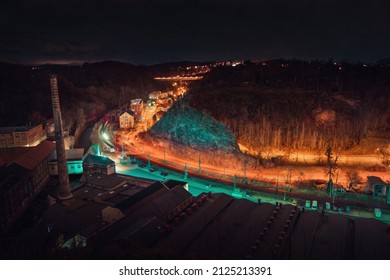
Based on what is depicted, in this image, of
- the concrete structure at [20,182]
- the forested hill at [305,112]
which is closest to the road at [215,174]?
the forested hill at [305,112]

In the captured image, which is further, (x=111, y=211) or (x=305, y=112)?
(x=305, y=112)

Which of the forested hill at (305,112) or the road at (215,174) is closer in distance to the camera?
the road at (215,174)

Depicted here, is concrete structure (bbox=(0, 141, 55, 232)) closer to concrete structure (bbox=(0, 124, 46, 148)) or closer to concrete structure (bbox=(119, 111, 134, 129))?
concrete structure (bbox=(0, 124, 46, 148))

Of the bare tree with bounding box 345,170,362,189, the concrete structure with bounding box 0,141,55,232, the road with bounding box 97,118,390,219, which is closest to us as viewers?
the concrete structure with bounding box 0,141,55,232

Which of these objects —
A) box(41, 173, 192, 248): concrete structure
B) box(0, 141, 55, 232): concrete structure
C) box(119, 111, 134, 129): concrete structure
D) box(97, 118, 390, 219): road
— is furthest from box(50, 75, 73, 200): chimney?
box(119, 111, 134, 129): concrete structure

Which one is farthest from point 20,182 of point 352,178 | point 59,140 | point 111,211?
point 352,178

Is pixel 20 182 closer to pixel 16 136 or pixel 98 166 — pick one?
pixel 98 166

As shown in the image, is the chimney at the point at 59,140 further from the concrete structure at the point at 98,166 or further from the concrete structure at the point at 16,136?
the concrete structure at the point at 16,136

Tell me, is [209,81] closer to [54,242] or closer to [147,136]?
[147,136]

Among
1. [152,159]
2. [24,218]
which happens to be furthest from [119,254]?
[152,159]
